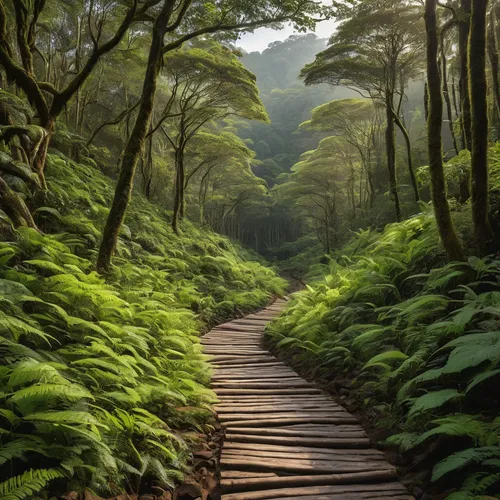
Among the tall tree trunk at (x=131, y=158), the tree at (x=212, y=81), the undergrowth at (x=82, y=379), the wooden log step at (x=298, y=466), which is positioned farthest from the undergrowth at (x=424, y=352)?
the tree at (x=212, y=81)

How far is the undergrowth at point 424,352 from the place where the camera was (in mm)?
2920

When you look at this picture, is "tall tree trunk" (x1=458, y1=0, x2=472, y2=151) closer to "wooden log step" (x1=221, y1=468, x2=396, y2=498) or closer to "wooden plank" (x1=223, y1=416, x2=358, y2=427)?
"wooden plank" (x1=223, y1=416, x2=358, y2=427)

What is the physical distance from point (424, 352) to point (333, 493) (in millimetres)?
1871

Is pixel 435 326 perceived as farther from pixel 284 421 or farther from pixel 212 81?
pixel 212 81

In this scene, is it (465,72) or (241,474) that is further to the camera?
(465,72)

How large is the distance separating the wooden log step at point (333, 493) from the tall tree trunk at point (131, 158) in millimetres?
5055

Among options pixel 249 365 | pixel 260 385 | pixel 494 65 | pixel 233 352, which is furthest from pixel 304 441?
pixel 494 65

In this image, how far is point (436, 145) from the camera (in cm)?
562

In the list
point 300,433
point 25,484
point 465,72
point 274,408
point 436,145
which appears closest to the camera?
point 25,484

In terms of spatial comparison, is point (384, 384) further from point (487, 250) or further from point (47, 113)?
point (47, 113)

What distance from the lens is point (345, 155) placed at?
27719 millimetres

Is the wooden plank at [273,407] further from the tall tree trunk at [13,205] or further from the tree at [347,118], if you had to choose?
the tree at [347,118]

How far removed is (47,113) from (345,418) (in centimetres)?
776

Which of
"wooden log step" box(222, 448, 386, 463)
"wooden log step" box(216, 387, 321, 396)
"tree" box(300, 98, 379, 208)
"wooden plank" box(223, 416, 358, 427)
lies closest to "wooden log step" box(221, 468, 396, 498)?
"wooden log step" box(222, 448, 386, 463)
